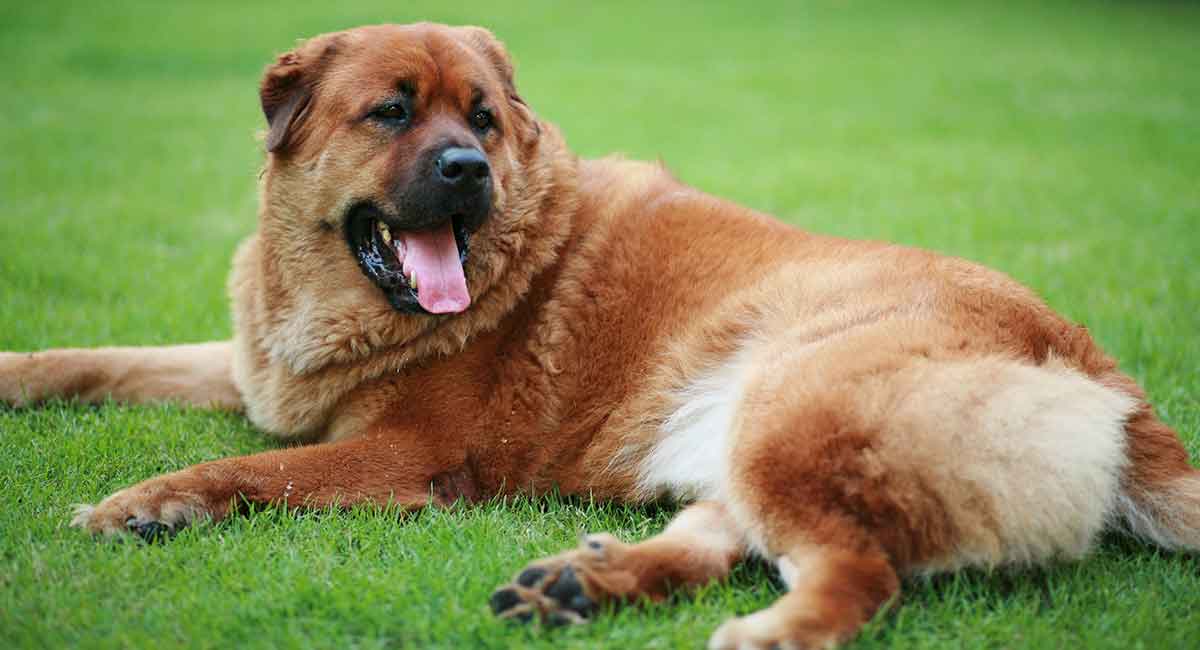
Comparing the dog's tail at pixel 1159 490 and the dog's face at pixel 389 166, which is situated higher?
the dog's face at pixel 389 166

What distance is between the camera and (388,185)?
133 inches

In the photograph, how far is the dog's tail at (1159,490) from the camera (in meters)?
2.89

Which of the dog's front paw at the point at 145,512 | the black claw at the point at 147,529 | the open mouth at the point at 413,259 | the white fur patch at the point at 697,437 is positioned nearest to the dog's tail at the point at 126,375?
the open mouth at the point at 413,259

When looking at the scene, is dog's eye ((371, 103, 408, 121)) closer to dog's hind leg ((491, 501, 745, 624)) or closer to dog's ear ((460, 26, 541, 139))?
dog's ear ((460, 26, 541, 139))

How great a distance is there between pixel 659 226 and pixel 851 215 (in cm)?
434

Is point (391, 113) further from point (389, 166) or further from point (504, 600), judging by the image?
point (504, 600)

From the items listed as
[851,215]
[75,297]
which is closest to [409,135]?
[75,297]

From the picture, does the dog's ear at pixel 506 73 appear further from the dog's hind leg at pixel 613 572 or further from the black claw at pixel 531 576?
the black claw at pixel 531 576

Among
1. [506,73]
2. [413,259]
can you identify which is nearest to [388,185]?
[413,259]

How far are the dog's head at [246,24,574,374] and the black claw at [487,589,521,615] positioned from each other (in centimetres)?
111

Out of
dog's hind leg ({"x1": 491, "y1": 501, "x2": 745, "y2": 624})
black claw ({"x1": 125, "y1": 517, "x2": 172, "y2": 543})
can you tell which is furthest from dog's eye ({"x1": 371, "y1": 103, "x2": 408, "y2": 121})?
dog's hind leg ({"x1": 491, "y1": 501, "x2": 745, "y2": 624})

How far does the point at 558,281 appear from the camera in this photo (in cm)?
359

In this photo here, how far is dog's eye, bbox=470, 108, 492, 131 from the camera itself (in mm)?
3578

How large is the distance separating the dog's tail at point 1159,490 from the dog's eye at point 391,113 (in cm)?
228
